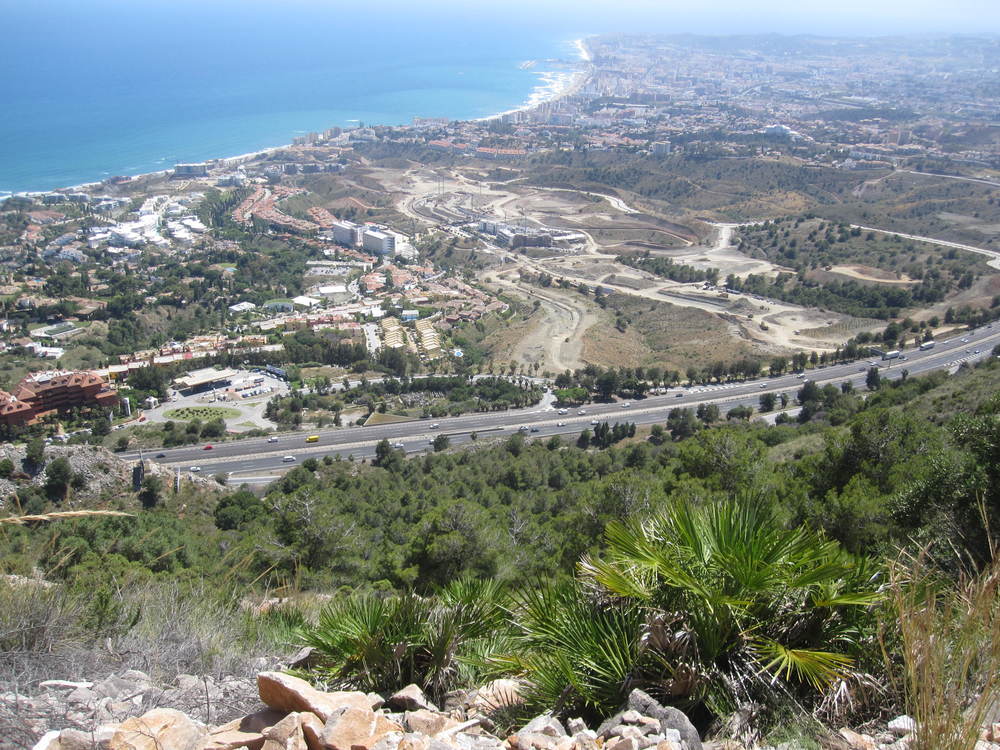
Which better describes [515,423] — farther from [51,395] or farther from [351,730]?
[351,730]

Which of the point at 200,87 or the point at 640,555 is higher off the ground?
the point at 200,87

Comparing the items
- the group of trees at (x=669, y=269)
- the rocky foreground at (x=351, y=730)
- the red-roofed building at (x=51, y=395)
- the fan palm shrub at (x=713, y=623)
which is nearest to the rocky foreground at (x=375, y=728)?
the rocky foreground at (x=351, y=730)

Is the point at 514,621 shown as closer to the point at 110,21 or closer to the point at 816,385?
the point at 816,385

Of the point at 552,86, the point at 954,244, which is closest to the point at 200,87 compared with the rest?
the point at 552,86

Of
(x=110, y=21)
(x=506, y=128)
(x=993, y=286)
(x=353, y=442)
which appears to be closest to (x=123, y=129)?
(x=506, y=128)

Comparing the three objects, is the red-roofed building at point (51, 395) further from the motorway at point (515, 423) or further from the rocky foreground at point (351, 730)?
the rocky foreground at point (351, 730)

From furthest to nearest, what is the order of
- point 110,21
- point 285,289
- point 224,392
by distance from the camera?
point 110,21 → point 285,289 → point 224,392

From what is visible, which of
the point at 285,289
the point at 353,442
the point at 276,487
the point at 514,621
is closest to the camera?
the point at 514,621
